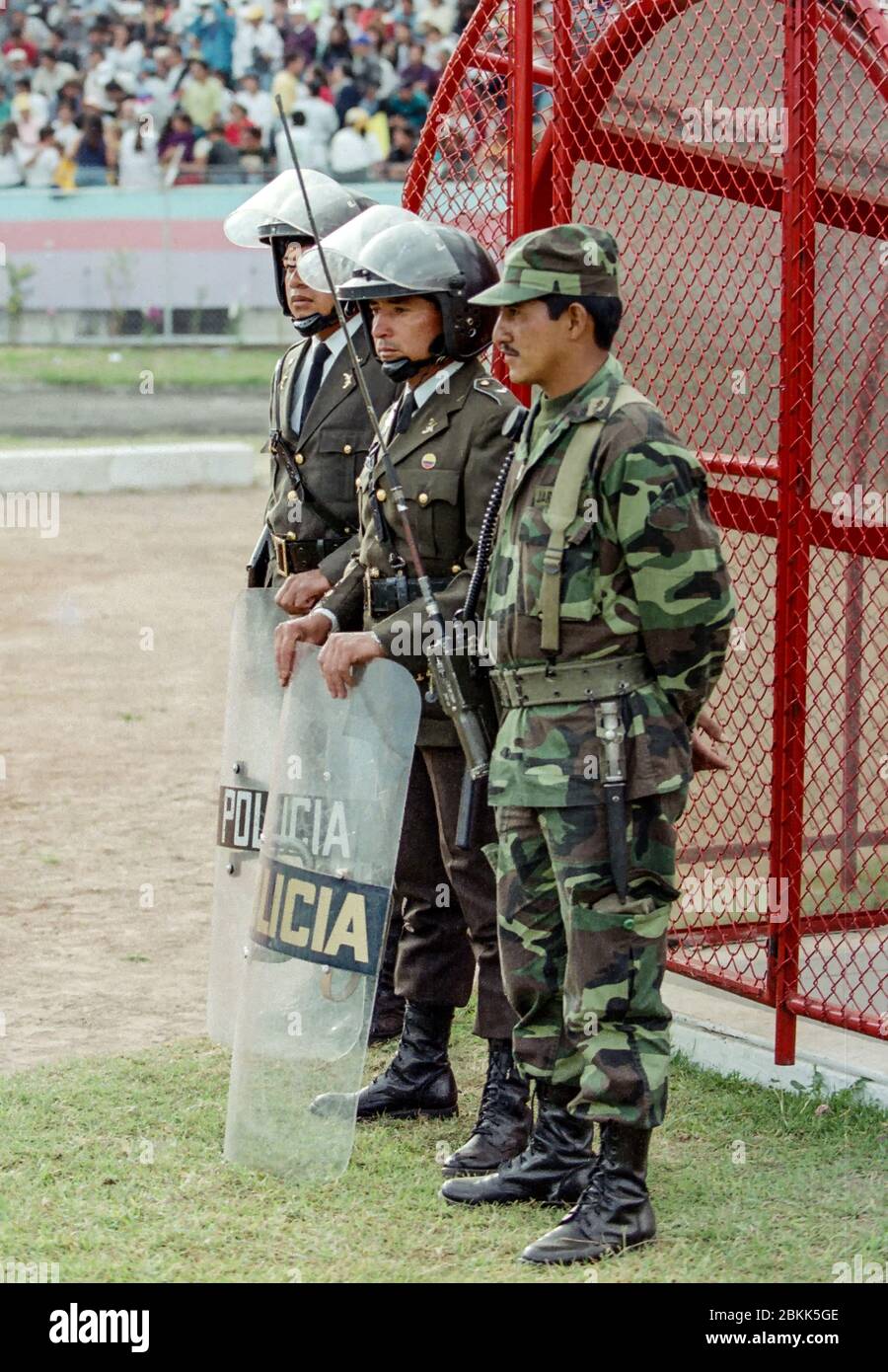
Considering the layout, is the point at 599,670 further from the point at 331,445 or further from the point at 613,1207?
the point at 331,445

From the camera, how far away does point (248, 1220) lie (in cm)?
402

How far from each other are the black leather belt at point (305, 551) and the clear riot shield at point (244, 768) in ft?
0.39

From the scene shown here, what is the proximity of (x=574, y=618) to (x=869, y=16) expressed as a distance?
171 centimetres

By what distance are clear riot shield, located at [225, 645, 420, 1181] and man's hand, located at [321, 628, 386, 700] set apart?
3 cm

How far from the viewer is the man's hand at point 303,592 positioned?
4.72 meters

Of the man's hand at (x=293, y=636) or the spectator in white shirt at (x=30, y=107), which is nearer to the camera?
the man's hand at (x=293, y=636)

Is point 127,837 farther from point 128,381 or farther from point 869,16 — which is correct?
point 128,381

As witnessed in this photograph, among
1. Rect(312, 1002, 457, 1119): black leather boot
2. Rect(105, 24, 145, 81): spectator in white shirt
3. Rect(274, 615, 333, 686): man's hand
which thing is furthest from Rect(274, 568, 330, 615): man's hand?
Rect(105, 24, 145, 81): spectator in white shirt

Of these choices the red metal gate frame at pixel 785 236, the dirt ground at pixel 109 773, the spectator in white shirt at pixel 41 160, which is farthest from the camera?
the spectator in white shirt at pixel 41 160

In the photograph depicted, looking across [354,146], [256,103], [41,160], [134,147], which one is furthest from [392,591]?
[256,103]

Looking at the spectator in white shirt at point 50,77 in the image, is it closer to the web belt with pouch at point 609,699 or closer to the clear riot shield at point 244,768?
the clear riot shield at point 244,768

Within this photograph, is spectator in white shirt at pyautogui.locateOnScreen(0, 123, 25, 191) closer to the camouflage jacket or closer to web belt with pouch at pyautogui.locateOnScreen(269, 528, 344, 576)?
web belt with pouch at pyautogui.locateOnScreen(269, 528, 344, 576)

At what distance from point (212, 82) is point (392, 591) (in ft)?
65.9

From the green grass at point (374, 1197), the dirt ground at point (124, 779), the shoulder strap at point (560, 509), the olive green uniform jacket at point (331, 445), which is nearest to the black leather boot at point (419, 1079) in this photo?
the green grass at point (374, 1197)
